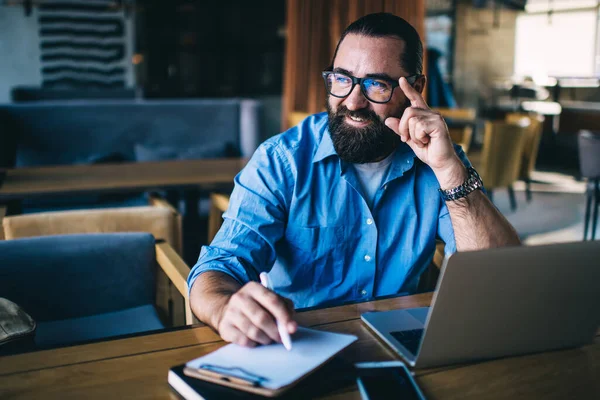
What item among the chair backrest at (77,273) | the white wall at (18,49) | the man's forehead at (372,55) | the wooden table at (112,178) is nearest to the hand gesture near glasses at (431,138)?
the man's forehead at (372,55)

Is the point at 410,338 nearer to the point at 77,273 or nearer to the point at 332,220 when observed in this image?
the point at 332,220

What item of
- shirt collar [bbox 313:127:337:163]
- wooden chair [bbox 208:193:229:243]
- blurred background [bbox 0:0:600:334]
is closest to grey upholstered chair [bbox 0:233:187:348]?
blurred background [bbox 0:0:600:334]

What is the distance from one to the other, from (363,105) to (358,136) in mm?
85

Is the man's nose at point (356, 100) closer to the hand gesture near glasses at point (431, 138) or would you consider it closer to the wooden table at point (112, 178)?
the hand gesture near glasses at point (431, 138)

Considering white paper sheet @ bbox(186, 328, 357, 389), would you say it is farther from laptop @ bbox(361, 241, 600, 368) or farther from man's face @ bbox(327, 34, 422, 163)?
man's face @ bbox(327, 34, 422, 163)

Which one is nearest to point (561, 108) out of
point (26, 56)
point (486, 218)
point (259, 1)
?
point (259, 1)

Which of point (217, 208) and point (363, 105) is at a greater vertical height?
point (363, 105)

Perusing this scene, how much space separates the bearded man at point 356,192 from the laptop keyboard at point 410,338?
16.4 inches

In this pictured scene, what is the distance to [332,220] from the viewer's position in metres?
1.56

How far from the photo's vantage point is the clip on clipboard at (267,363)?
0.87 meters

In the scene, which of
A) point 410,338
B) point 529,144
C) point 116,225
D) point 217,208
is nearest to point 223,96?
point 529,144

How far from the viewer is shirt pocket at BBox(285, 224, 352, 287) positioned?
5.10 feet

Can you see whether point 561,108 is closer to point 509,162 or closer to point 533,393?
point 509,162

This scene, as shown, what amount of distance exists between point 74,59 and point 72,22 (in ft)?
1.59
